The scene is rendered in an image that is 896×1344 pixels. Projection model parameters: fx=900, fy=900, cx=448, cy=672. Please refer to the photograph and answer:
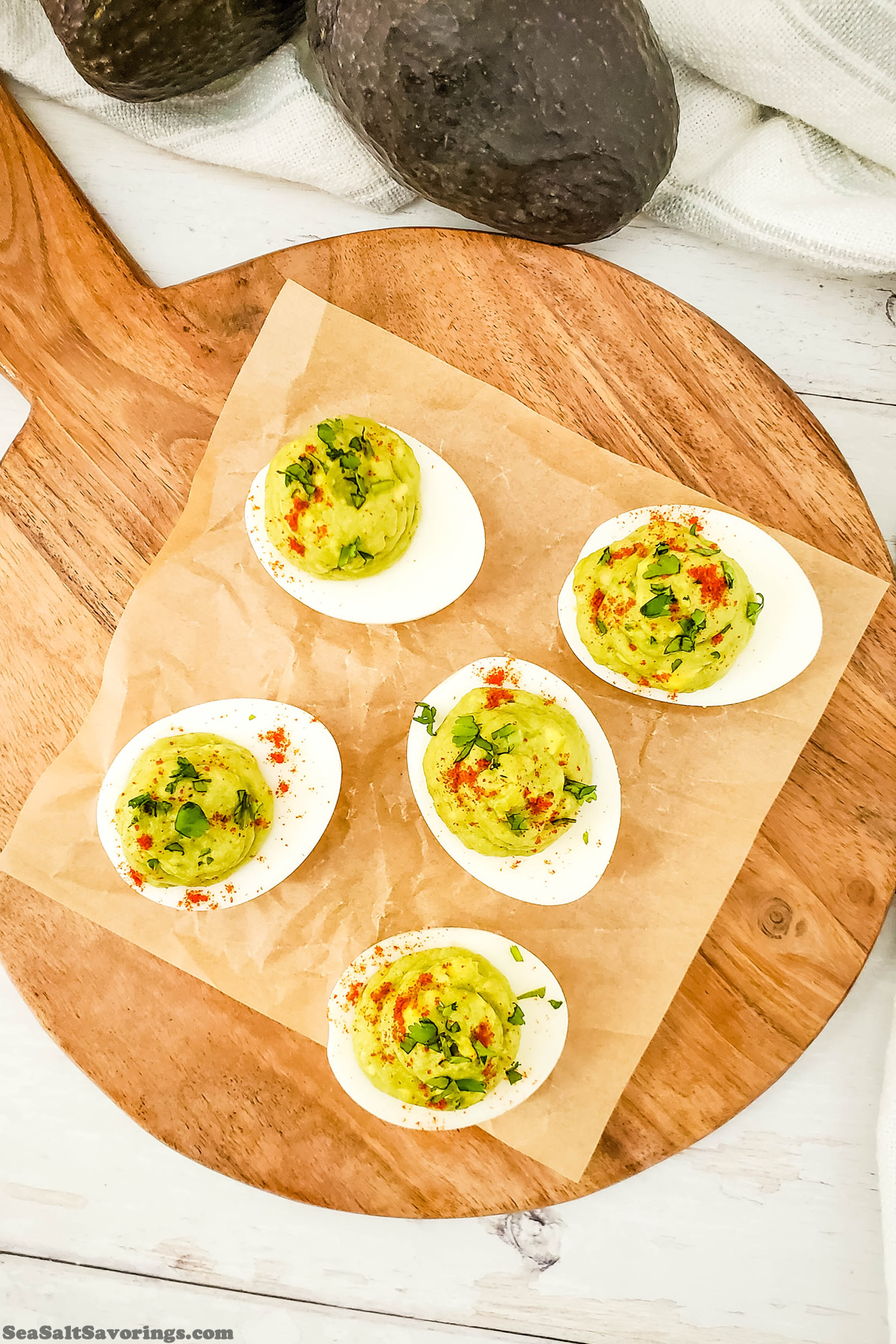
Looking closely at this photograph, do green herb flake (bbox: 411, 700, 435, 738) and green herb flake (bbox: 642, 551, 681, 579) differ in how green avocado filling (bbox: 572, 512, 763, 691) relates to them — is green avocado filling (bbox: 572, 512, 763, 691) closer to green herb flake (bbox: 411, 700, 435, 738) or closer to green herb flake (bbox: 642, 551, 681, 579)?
green herb flake (bbox: 642, 551, 681, 579)

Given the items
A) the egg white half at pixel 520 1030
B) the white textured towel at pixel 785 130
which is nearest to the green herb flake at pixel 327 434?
the white textured towel at pixel 785 130

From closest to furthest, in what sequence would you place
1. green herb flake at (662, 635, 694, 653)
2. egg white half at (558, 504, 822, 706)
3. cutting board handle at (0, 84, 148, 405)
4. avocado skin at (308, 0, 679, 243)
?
avocado skin at (308, 0, 679, 243), green herb flake at (662, 635, 694, 653), egg white half at (558, 504, 822, 706), cutting board handle at (0, 84, 148, 405)

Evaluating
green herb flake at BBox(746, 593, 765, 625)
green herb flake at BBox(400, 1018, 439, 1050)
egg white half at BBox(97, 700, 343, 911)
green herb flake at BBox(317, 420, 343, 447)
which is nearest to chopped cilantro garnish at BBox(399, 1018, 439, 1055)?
green herb flake at BBox(400, 1018, 439, 1050)

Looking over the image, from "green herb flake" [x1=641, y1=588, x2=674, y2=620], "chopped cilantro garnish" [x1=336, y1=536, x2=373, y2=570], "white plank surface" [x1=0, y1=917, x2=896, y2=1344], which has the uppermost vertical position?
"chopped cilantro garnish" [x1=336, y1=536, x2=373, y2=570]

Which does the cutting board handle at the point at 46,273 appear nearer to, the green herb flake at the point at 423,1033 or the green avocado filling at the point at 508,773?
the green avocado filling at the point at 508,773

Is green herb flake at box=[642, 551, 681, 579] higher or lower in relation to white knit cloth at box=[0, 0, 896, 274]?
lower

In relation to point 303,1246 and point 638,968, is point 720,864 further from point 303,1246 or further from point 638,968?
point 303,1246
